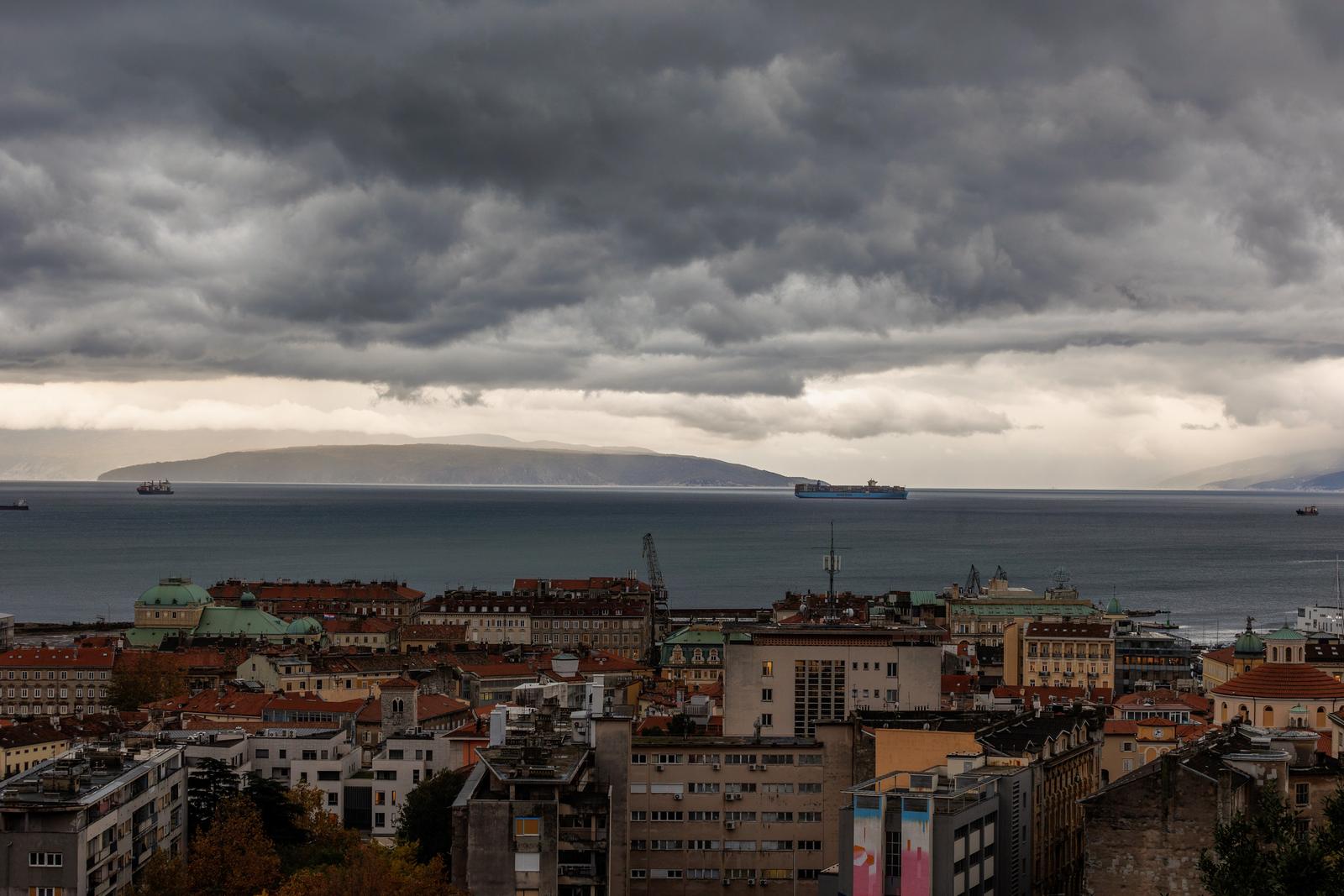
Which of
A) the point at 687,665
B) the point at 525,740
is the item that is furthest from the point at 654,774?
the point at 687,665

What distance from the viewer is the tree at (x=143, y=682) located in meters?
93.5

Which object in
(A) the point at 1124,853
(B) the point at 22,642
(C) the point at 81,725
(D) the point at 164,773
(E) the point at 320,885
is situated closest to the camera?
(A) the point at 1124,853

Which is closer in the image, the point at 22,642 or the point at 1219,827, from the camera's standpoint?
the point at 1219,827

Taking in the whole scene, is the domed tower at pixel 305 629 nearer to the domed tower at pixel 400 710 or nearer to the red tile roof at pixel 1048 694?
the domed tower at pixel 400 710

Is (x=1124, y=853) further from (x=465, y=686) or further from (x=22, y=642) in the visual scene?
(x=22, y=642)

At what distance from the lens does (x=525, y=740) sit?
46.8 m

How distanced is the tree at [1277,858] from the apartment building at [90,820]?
97.3 feet

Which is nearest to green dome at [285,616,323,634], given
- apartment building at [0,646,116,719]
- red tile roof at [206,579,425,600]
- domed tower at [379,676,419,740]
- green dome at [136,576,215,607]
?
green dome at [136,576,215,607]

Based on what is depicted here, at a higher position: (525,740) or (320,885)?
(525,740)

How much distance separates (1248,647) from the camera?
3541 inches

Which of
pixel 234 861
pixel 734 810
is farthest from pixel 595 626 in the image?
pixel 234 861

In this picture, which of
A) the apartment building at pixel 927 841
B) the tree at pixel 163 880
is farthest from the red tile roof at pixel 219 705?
the apartment building at pixel 927 841

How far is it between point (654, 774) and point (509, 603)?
98.0 meters

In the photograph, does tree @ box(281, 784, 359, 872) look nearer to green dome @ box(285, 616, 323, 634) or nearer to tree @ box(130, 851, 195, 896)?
tree @ box(130, 851, 195, 896)
